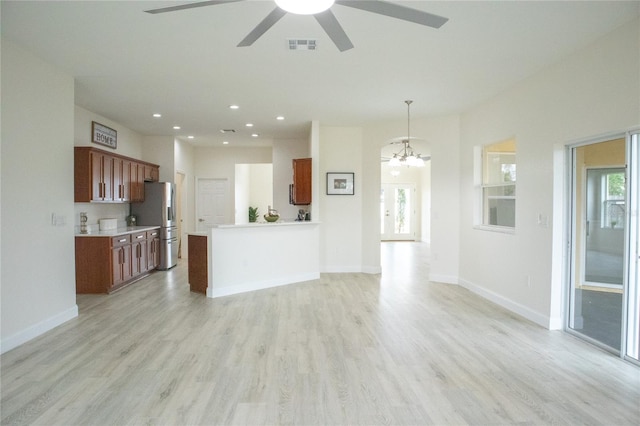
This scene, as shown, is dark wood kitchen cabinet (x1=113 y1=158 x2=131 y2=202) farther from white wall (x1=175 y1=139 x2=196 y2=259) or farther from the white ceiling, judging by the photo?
white wall (x1=175 y1=139 x2=196 y2=259)

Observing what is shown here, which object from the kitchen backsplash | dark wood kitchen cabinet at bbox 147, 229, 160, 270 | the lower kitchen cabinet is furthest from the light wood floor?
dark wood kitchen cabinet at bbox 147, 229, 160, 270

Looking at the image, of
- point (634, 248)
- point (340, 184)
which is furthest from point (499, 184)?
point (340, 184)

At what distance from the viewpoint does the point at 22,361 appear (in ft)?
9.77

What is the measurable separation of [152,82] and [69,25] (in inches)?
52.5

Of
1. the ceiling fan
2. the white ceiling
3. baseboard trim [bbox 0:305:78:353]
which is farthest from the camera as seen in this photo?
baseboard trim [bbox 0:305:78:353]

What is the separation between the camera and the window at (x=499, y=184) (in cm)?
477

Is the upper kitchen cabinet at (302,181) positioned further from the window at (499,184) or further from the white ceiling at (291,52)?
the window at (499,184)

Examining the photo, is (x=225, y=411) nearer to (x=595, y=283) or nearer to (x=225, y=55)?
(x=225, y=55)

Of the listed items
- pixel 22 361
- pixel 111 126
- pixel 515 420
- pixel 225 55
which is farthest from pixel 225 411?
pixel 111 126

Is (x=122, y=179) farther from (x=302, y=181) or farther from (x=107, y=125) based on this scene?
(x=302, y=181)

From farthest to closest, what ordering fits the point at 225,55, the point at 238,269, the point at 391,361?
1. the point at 238,269
2. the point at 225,55
3. the point at 391,361

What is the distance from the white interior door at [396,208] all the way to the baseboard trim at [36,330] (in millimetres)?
10633

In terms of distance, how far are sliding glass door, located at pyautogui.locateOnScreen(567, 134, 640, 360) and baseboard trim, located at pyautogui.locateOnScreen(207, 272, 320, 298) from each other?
12.5ft

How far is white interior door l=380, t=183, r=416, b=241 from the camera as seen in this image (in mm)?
13336
